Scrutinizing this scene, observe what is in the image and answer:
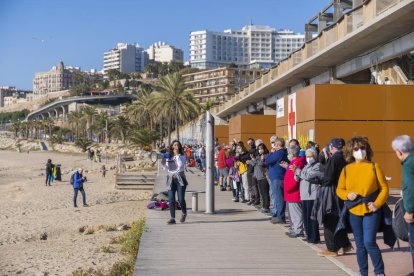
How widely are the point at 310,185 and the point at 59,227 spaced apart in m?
10.7

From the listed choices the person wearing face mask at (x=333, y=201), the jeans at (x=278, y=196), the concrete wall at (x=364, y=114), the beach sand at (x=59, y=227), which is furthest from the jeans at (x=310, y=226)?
the concrete wall at (x=364, y=114)

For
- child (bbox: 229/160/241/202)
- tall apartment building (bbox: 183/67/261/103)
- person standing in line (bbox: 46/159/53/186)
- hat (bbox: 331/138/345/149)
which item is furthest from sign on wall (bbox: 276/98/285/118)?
tall apartment building (bbox: 183/67/261/103)

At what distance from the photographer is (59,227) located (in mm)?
16781

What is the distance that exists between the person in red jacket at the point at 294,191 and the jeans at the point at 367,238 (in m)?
2.61

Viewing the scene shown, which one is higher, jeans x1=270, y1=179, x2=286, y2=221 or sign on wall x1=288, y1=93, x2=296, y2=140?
sign on wall x1=288, y1=93, x2=296, y2=140

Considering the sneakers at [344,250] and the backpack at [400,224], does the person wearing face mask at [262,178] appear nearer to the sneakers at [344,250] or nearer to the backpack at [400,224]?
the sneakers at [344,250]

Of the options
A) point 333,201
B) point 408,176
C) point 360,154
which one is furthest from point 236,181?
point 408,176

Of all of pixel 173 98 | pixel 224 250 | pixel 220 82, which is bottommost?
pixel 224 250

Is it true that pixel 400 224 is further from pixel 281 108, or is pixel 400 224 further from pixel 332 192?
pixel 281 108

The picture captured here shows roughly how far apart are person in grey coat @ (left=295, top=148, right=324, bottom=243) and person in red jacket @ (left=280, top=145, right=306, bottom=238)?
0.21 m

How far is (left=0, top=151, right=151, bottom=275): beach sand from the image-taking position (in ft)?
35.7

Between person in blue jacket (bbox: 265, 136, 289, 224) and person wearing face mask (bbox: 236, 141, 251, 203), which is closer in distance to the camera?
→ person in blue jacket (bbox: 265, 136, 289, 224)

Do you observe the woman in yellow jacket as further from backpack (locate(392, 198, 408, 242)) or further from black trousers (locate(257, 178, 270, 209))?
black trousers (locate(257, 178, 270, 209))

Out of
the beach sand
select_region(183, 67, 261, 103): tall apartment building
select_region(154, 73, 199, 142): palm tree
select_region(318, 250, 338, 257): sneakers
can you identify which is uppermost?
select_region(183, 67, 261, 103): tall apartment building
